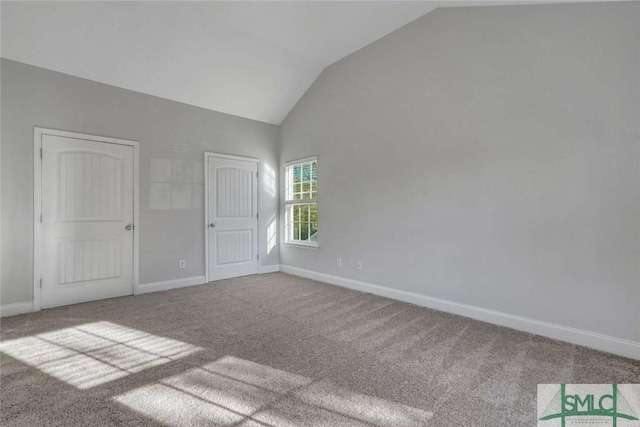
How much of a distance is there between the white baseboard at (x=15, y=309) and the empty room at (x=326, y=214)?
0.02m

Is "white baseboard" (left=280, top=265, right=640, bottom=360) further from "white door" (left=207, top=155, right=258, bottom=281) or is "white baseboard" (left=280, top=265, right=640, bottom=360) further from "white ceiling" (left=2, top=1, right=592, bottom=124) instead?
"white ceiling" (left=2, top=1, right=592, bottom=124)

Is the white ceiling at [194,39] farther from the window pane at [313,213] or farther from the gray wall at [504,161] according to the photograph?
the window pane at [313,213]

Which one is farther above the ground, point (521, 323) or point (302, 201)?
point (302, 201)

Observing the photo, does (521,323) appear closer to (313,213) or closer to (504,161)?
(504,161)

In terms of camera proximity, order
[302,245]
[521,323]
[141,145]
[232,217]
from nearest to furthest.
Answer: [521,323], [141,145], [232,217], [302,245]

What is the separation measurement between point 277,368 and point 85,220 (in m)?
3.17

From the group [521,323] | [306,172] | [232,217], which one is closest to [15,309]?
[232,217]

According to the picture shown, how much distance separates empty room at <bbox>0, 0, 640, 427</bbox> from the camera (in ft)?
6.37

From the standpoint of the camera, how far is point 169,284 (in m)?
4.25

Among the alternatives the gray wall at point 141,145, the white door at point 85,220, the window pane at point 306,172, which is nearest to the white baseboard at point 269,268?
the gray wall at point 141,145

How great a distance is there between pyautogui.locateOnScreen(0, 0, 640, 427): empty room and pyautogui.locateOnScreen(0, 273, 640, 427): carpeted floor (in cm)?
2

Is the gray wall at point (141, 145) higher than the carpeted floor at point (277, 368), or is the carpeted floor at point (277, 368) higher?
the gray wall at point (141, 145)

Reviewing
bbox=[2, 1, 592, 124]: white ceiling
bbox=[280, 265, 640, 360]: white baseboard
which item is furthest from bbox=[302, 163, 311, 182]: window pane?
bbox=[280, 265, 640, 360]: white baseboard

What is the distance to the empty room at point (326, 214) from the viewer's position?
1.94 m
